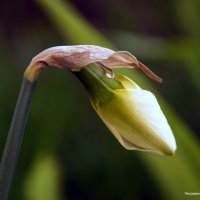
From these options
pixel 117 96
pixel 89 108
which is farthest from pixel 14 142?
pixel 89 108

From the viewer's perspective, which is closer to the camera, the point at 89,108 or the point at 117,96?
the point at 117,96

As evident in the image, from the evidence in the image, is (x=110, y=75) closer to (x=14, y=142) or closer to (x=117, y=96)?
(x=117, y=96)

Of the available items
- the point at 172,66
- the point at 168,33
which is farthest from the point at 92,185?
the point at 168,33

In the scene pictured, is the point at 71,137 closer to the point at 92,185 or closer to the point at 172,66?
the point at 92,185

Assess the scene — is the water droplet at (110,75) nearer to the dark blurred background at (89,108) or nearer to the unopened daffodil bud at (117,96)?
the unopened daffodil bud at (117,96)

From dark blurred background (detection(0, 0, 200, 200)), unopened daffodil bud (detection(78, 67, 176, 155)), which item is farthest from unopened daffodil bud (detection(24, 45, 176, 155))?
dark blurred background (detection(0, 0, 200, 200))

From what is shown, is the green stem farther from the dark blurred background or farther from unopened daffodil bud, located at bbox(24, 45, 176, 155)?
the dark blurred background

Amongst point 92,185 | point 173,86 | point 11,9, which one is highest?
point 11,9
